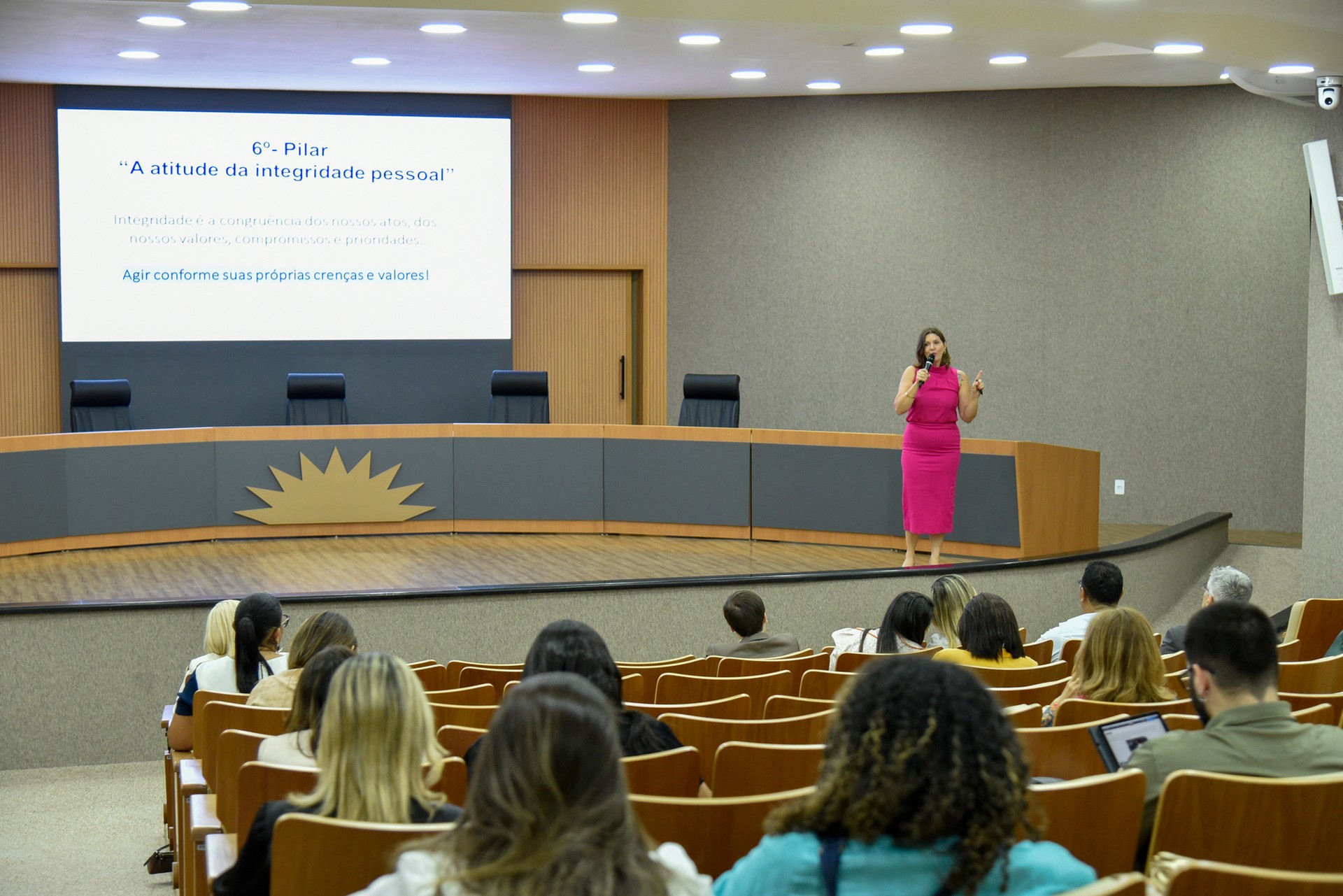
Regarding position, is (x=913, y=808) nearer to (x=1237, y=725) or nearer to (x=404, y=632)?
(x=1237, y=725)

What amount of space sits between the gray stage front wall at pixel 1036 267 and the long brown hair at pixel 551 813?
33.0ft

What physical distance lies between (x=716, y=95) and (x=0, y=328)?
6110 mm

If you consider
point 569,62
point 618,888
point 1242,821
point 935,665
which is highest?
point 569,62

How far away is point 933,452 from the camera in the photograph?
8.45 m

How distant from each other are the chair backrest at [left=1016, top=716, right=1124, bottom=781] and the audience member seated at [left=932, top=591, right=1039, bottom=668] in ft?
4.97

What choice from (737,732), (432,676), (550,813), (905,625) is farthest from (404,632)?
(550,813)

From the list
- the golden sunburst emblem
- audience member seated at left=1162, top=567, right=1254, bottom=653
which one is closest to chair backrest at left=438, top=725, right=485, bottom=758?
audience member seated at left=1162, top=567, right=1254, bottom=653

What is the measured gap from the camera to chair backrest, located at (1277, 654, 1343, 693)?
13.5 feet

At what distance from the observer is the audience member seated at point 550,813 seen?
160cm

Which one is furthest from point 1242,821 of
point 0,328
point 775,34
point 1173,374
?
point 0,328

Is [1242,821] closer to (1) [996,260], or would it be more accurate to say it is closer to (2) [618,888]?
(2) [618,888]

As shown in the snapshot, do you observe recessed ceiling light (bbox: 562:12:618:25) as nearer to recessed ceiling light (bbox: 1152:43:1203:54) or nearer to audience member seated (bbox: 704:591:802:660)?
recessed ceiling light (bbox: 1152:43:1203:54)

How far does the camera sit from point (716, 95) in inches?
455

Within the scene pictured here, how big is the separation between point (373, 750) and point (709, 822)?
58 cm
